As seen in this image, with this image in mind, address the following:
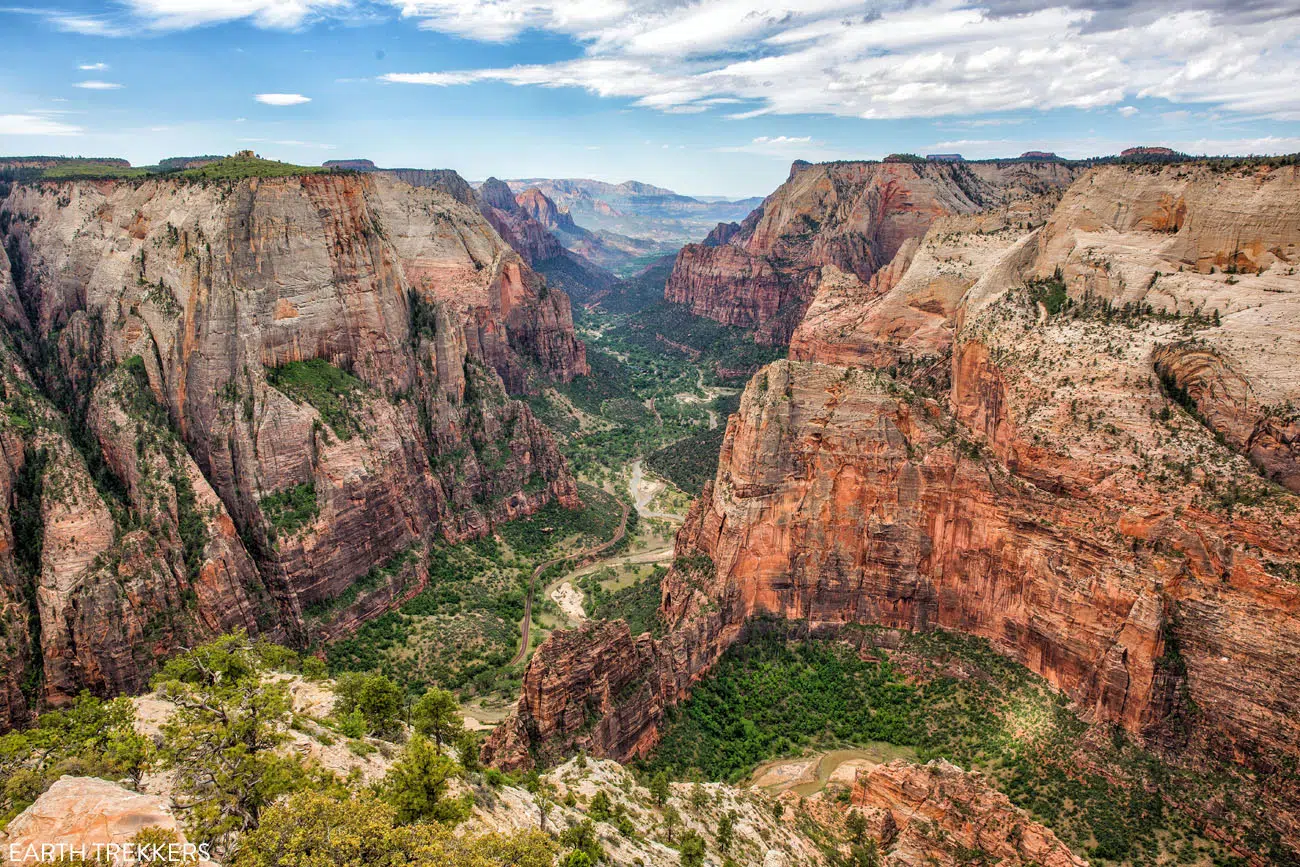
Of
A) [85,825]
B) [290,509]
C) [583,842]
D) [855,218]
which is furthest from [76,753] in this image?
[855,218]

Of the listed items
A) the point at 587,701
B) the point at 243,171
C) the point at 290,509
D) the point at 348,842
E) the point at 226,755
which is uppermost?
the point at 243,171

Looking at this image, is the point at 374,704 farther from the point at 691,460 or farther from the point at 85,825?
the point at 691,460

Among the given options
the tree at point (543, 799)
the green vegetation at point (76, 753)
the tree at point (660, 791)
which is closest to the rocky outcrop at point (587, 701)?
the tree at point (660, 791)

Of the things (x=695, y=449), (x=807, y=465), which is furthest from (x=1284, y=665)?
(x=695, y=449)

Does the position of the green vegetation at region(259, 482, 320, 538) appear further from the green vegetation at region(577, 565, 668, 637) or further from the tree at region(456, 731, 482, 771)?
the tree at region(456, 731, 482, 771)

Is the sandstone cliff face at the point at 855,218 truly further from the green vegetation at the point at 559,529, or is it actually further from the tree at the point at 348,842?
the tree at the point at 348,842

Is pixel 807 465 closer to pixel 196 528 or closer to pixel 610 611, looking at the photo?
pixel 610 611
